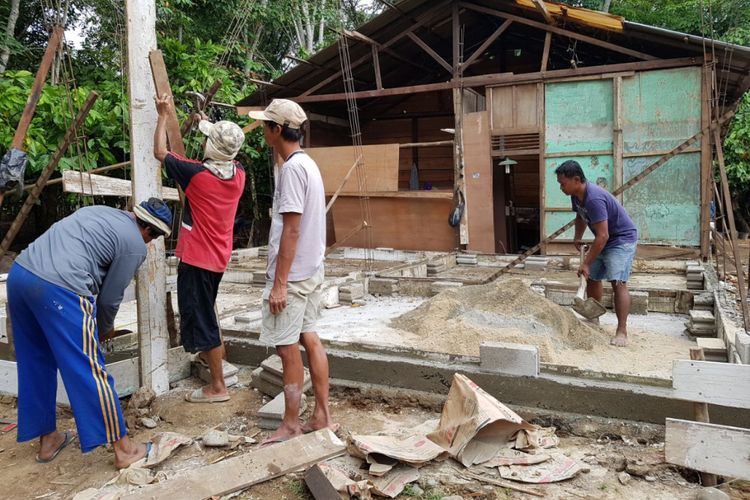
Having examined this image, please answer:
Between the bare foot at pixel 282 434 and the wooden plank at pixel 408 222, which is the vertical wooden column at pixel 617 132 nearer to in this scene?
the wooden plank at pixel 408 222

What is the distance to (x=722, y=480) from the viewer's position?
2609 mm

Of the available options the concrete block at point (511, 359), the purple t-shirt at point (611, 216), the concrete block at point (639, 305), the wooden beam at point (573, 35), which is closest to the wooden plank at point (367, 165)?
the wooden beam at point (573, 35)

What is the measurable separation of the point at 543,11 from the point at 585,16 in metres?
0.64

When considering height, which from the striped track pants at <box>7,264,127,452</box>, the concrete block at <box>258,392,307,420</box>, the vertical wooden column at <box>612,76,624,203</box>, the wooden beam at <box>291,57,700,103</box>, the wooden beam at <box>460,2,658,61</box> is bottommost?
the concrete block at <box>258,392,307,420</box>

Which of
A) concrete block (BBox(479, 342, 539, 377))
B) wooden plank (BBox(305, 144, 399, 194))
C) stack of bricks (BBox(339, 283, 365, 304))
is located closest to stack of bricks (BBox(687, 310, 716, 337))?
concrete block (BBox(479, 342, 539, 377))

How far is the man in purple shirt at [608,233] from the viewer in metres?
4.59

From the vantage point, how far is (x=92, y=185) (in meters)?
3.51

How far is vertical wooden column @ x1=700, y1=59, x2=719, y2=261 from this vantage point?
852 cm

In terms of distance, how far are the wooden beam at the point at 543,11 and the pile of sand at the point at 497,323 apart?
5203 mm

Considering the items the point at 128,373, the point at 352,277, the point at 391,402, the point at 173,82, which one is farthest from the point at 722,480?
the point at 173,82

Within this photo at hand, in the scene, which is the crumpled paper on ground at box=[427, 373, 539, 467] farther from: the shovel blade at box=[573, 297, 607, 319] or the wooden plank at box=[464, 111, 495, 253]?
the wooden plank at box=[464, 111, 495, 253]

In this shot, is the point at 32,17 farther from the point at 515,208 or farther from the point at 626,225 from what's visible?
the point at 626,225

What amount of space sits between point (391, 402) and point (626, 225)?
260 cm

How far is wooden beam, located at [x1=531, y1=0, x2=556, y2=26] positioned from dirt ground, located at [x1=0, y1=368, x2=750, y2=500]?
23.5 ft
